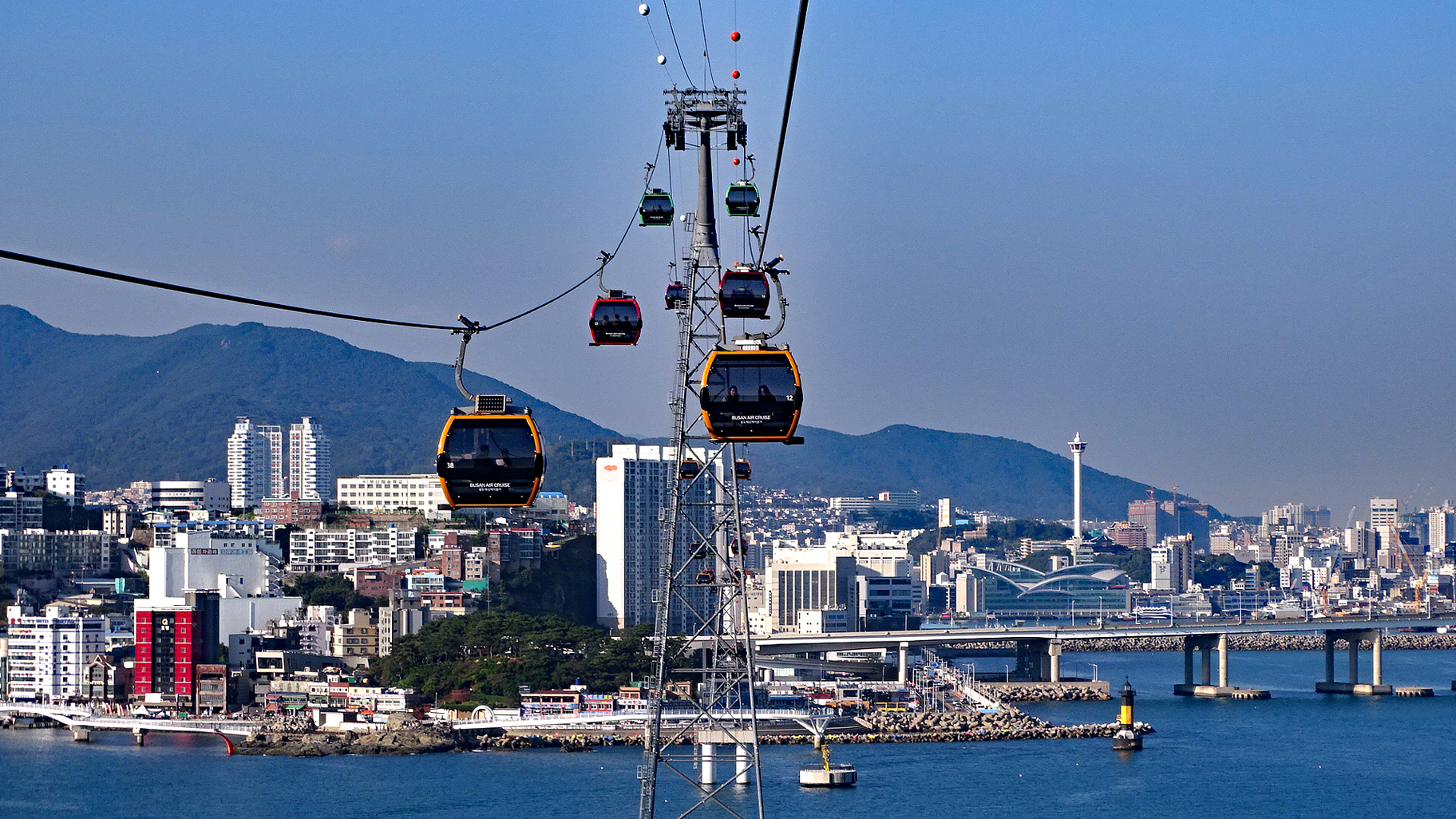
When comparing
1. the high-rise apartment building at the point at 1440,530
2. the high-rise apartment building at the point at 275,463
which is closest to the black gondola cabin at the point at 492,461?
the high-rise apartment building at the point at 275,463

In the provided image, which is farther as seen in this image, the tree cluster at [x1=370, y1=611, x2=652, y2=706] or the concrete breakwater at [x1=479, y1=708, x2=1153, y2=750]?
the tree cluster at [x1=370, y1=611, x2=652, y2=706]

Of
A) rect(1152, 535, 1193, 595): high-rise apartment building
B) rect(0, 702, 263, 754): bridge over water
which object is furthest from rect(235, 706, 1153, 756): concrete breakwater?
rect(1152, 535, 1193, 595): high-rise apartment building

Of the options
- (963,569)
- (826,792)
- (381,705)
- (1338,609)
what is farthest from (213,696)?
(1338,609)

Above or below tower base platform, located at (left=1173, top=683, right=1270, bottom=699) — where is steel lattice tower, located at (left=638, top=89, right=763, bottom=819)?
above

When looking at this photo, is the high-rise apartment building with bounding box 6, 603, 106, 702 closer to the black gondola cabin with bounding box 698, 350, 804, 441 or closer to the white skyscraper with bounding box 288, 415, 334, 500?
the black gondola cabin with bounding box 698, 350, 804, 441

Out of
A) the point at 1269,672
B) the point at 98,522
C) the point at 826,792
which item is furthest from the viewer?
the point at 98,522

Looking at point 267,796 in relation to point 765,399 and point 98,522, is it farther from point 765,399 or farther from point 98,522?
point 98,522
